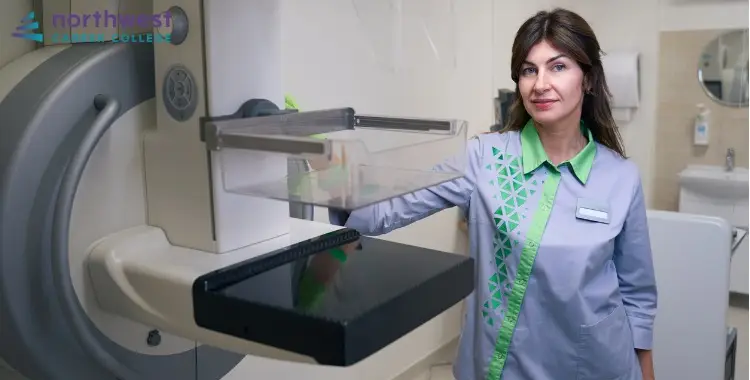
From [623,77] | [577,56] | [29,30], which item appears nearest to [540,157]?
[577,56]

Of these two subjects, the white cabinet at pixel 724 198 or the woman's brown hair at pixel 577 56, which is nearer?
A: the woman's brown hair at pixel 577 56

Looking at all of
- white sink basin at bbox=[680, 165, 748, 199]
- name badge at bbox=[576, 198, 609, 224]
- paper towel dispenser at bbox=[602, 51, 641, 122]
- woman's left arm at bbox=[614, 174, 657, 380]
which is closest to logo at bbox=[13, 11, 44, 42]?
name badge at bbox=[576, 198, 609, 224]

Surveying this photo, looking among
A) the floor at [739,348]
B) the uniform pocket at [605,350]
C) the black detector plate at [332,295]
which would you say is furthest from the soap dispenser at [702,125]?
the black detector plate at [332,295]

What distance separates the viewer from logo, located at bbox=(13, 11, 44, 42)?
1.13 m

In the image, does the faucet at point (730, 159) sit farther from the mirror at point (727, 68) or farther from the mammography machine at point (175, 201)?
the mammography machine at point (175, 201)

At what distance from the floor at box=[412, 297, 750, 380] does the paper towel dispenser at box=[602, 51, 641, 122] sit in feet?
4.02

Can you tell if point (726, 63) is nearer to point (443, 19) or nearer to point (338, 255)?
point (443, 19)

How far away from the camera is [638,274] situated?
1648mm

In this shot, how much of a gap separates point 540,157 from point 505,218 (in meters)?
0.17

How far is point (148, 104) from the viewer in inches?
41.6

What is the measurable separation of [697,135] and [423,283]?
342cm

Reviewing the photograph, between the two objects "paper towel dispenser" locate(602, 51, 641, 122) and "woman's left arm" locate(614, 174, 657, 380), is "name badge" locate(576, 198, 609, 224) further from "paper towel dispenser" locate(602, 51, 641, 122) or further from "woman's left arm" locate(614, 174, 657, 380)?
"paper towel dispenser" locate(602, 51, 641, 122)

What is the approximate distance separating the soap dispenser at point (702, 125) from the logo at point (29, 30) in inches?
139

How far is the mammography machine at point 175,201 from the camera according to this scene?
910mm
